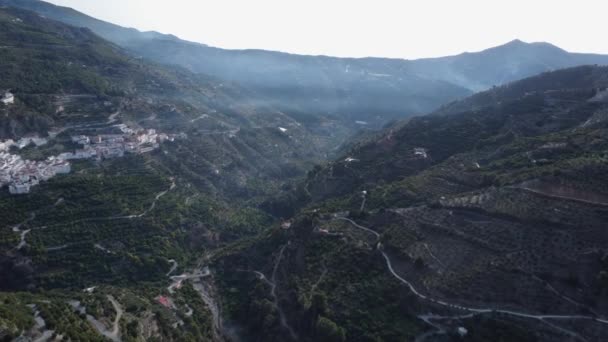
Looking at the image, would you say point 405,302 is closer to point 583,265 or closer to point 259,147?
point 583,265

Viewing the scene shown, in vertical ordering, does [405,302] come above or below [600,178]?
below

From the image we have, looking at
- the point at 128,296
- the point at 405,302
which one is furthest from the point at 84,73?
the point at 405,302

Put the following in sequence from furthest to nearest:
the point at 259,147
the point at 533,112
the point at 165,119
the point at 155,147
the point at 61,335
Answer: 1. the point at 259,147
2. the point at 165,119
3. the point at 155,147
4. the point at 533,112
5. the point at 61,335

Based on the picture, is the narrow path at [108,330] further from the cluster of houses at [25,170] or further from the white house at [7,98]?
the white house at [7,98]

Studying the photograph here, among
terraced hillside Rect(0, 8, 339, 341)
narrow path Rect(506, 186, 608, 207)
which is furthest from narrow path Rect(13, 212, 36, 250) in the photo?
narrow path Rect(506, 186, 608, 207)

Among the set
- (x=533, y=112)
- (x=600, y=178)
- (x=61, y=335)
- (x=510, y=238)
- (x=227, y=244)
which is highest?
(x=533, y=112)

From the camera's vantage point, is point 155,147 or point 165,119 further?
point 165,119

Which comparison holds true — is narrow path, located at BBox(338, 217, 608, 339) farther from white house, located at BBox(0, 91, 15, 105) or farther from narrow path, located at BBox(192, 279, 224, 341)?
white house, located at BBox(0, 91, 15, 105)
